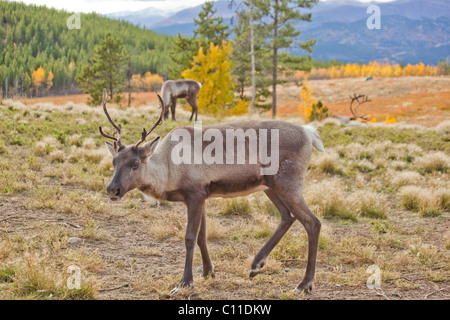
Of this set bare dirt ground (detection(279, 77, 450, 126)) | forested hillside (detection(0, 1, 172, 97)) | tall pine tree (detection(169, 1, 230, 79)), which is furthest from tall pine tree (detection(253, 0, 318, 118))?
forested hillside (detection(0, 1, 172, 97))

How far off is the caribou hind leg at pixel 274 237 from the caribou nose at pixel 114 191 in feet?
6.59

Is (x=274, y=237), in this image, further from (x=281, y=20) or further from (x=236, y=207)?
(x=281, y=20)

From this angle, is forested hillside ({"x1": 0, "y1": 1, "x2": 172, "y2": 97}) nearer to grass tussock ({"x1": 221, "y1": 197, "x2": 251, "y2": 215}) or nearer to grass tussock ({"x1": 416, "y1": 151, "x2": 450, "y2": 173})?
grass tussock ({"x1": 221, "y1": 197, "x2": 251, "y2": 215})

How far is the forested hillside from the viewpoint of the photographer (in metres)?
28.9

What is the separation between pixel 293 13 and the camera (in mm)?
33531

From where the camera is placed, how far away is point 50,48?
8812 centimetres

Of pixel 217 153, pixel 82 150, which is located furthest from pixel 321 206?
pixel 82 150

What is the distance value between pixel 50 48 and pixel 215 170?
9207 centimetres

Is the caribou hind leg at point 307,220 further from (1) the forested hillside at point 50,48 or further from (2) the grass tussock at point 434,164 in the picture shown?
(1) the forested hillside at point 50,48

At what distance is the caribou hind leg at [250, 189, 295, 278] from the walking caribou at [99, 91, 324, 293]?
0.02m

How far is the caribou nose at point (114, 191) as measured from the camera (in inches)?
205

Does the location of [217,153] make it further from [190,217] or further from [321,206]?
[321,206]

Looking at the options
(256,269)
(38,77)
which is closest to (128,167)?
(256,269)
